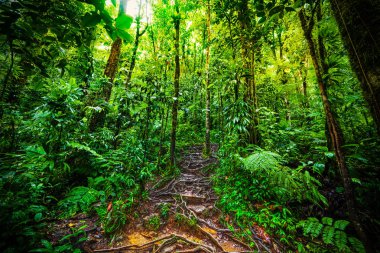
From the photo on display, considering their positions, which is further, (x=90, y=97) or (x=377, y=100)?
(x=90, y=97)

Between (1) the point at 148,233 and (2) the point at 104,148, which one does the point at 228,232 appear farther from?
(2) the point at 104,148

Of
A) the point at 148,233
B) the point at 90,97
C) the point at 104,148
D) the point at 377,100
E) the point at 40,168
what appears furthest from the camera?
the point at 90,97

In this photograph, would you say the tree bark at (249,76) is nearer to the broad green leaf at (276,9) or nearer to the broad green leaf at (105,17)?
the broad green leaf at (276,9)

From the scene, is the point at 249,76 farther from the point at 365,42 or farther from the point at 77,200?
the point at 77,200

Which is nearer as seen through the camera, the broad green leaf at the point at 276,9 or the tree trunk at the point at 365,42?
the tree trunk at the point at 365,42

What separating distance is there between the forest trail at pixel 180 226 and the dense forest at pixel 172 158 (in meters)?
0.03

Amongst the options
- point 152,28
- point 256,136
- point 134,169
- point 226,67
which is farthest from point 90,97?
point 152,28

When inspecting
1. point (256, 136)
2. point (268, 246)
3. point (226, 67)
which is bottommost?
point (268, 246)

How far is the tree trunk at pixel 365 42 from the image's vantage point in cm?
133

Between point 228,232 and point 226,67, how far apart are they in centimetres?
510

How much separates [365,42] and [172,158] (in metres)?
5.35

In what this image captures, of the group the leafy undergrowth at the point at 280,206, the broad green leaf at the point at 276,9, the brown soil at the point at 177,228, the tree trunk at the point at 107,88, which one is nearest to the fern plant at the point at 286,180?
the leafy undergrowth at the point at 280,206

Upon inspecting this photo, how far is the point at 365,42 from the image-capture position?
140 cm

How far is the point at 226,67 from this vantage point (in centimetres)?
606
